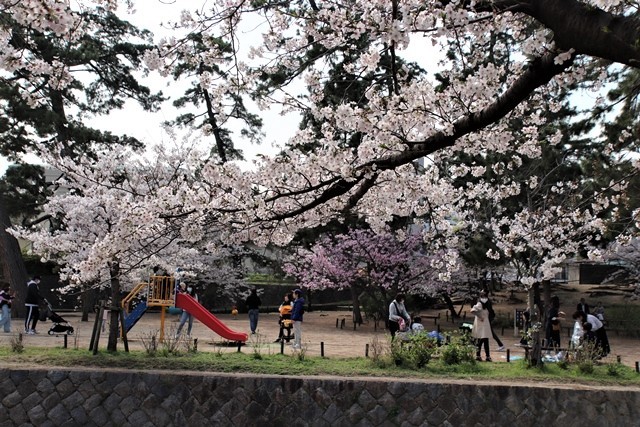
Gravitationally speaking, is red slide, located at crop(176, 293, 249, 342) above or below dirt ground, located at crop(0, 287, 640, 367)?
above

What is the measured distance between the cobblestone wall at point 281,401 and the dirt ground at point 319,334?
2477 mm

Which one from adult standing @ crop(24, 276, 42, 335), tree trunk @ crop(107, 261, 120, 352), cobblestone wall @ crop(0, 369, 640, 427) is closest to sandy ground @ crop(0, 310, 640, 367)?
adult standing @ crop(24, 276, 42, 335)

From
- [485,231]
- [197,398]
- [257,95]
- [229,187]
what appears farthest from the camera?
[485,231]

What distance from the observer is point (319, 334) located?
18828 mm

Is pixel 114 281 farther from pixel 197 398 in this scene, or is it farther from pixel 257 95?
pixel 257 95

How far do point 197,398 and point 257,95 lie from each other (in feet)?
14.4

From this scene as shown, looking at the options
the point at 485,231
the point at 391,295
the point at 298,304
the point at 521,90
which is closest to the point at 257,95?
the point at 521,90

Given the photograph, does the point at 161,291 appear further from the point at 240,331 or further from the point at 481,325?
the point at 481,325

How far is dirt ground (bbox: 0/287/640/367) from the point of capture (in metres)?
13.1

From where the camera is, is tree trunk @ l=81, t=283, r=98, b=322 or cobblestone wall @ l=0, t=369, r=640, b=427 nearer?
cobblestone wall @ l=0, t=369, r=640, b=427

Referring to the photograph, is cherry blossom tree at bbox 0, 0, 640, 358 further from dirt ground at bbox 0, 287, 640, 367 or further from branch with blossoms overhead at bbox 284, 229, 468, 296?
branch with blossoms overhead at bbox 284, 229, 468, 296

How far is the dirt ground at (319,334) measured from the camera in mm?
13134

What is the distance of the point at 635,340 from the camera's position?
19.8 m

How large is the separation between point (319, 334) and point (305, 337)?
1.32 m
